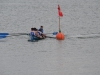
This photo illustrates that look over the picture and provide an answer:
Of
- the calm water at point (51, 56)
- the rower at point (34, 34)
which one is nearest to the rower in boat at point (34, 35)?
the rower at point (34, 34)

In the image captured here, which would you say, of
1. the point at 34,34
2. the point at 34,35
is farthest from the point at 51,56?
the point at 34,35

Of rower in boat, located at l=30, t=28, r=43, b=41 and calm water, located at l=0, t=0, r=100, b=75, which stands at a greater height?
rower in boat, located at l=30, t=28, r=43, b=41

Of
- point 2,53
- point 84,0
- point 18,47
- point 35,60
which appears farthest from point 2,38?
point 84,0

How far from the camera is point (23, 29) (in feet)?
174

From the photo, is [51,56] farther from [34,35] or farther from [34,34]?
[34,35]

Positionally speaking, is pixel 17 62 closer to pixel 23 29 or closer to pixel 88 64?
pixel 88 64

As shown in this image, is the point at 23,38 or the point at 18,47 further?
the point at 23,38

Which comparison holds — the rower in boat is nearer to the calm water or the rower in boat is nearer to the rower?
the rower

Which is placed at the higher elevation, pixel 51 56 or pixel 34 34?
pixel 34 34

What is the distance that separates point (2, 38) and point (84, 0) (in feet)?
336

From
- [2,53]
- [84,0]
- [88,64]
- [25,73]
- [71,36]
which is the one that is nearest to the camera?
[25,73]

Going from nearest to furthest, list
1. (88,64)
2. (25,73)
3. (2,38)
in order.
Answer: (25,73)
(88,64)
(2,38)

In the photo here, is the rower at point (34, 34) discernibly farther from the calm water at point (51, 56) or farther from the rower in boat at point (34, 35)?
the calm water at point (51, 56)

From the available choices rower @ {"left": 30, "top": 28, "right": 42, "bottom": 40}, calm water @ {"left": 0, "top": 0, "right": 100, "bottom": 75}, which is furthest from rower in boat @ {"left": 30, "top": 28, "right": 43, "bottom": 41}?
calm water @ {"left": 0, "top": 0, "right": 100, "bottom": 75}
